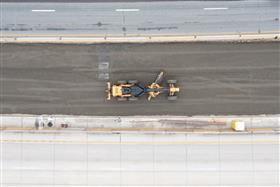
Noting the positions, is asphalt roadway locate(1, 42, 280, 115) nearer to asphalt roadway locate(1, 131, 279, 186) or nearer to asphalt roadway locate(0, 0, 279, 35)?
asphalt roadway locate(0, 0, 279, 35)

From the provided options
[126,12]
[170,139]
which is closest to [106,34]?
[126,12]

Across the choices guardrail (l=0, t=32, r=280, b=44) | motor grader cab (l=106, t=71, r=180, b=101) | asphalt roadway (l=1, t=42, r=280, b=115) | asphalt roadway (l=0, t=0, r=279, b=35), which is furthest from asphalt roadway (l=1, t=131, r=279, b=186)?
asphalt roadway (l=0, t=0, r=279, b=35)

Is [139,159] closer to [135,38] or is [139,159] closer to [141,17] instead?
[135,38]

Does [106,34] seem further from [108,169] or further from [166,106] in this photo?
[108,169]

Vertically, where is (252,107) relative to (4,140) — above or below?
above

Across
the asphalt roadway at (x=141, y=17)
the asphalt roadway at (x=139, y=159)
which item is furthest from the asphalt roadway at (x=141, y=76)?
the asphalt roadway at (x=139, y=159)

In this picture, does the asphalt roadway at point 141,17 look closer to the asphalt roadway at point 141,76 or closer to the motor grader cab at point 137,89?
the asphalt roadway at point 141,76
